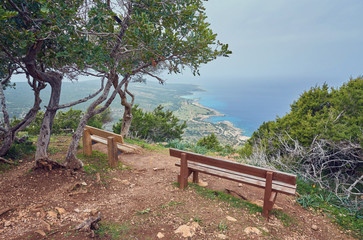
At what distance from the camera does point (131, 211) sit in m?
3.20

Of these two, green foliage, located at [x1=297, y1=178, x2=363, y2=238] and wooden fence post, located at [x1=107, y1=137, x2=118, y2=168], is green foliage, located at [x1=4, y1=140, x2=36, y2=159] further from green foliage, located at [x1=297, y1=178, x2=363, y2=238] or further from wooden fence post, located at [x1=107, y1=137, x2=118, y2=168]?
green foliage, located at [x1=297, y1=178, x2=363, y2=238]

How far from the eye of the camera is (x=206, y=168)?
390 cm

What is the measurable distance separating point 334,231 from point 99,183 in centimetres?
471

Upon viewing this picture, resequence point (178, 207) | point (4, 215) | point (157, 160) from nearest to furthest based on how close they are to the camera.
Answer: point (4, 215) < point (178, 207) < point (157, 160)

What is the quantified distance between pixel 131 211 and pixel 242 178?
2067mm

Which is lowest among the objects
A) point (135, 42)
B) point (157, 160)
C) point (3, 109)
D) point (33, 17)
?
point (157, 160)

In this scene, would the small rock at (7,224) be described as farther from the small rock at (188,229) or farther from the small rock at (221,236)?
the small rock at (221,236)

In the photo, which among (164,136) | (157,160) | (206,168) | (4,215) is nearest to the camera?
(4,215)

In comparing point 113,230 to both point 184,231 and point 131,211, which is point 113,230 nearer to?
point 131,211

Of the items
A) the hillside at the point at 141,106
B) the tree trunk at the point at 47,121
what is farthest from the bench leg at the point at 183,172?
the hillside at the point at 141,106

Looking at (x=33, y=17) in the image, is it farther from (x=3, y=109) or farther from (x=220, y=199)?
(x=220, y=199)

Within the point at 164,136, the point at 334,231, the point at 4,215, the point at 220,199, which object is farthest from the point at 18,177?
the point at 164,136

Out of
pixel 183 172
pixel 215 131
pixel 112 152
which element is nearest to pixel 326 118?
pixel 183 172

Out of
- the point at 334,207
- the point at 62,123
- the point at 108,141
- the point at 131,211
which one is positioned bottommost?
the point at 62,123
